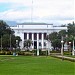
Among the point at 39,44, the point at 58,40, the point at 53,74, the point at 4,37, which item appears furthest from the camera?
the point at 39,44

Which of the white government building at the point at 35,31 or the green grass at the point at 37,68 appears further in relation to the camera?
the white government building at the point at 35,31

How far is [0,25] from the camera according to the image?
116 meters

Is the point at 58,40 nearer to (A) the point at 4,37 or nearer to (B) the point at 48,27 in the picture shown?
(A) the point at 4,37

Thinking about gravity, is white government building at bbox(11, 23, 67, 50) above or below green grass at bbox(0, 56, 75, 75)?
above

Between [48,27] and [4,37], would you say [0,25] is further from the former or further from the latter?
[48,27]

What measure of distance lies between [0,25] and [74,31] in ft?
85.4

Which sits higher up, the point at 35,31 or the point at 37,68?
the point at 35,31

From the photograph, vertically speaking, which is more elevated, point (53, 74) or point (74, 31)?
point (74, 31)

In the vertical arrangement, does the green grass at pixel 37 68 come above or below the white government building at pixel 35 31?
below

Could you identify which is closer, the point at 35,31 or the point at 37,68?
the point at 37,68

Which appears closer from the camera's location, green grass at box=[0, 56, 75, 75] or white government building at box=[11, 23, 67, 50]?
green grass at box=[0, 56, 75, 75]

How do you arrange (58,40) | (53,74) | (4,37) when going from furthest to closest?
(58,40) < (4,37) < (53,74)

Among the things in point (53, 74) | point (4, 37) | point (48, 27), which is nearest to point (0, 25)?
point (4, 37)

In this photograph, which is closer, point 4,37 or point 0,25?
Answer: point 4,37
